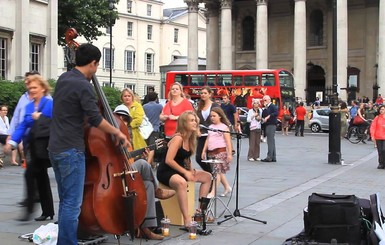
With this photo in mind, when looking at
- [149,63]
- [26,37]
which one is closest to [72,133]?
[26,37]

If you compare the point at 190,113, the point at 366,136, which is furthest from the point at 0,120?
the point at 366,136

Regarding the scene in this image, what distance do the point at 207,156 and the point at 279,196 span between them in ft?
4.98

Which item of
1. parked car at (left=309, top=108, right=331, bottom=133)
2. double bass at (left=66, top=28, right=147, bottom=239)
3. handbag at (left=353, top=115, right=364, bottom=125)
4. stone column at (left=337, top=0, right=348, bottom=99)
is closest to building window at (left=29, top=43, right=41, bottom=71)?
handbag at (left=353, top=115, right=364, bottom=125)

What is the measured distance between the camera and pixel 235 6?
59344mm

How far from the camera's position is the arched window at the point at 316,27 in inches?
2167

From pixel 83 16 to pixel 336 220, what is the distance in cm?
3010

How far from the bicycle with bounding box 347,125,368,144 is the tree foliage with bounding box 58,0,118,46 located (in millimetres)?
16289

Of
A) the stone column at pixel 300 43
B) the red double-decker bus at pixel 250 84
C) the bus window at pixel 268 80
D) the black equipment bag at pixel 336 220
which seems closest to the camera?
the black equipment bag at pixel 336 220

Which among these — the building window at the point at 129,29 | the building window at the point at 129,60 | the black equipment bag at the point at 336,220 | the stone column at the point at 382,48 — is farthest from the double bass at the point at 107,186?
the building window at the point at 129,29

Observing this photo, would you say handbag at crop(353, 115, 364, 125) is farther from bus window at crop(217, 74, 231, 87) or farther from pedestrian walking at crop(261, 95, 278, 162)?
bus window at crop(217, 74, 231, 87)

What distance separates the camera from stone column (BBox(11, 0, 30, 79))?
22031 mm

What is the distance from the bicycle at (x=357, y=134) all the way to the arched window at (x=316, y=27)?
2844cm

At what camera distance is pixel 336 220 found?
243 inches

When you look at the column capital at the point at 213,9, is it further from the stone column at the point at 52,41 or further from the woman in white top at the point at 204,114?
the woman in white top at the point at 204,114
